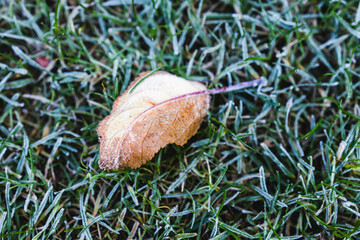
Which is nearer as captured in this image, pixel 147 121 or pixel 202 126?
pixel 147 121

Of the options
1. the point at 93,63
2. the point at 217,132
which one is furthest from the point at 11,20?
the point at 217,132

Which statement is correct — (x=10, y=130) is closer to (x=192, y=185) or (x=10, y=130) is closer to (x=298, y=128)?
(x=192, y=185)

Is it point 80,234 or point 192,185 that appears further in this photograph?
point 192,185

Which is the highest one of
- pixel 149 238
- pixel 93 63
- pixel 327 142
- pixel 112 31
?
pixel 112 31

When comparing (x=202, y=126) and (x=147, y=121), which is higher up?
(x=147, y=121)

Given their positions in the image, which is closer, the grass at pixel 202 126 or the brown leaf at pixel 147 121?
the brown leaf at pixel 147 121
